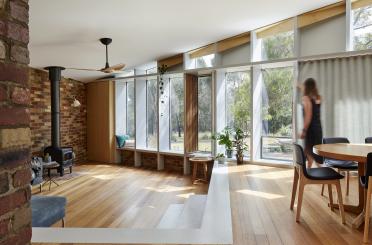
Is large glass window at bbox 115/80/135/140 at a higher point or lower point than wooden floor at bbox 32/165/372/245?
higher

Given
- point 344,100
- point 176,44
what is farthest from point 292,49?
point 176,44

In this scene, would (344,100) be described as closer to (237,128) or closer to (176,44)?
(237,128)

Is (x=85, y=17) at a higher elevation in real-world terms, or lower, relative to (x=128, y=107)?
higher

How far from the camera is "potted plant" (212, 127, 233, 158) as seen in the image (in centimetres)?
556

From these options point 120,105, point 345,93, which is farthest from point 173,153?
point 345,93

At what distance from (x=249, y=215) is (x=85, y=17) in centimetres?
329

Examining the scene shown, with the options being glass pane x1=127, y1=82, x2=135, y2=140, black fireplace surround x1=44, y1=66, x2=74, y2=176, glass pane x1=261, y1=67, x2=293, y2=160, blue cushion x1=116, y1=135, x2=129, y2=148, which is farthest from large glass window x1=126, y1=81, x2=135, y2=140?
glass pane x1=261, y1=67, x2=293, y2=160

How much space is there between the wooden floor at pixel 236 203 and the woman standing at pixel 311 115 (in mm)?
722

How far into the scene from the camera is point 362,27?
4582mm

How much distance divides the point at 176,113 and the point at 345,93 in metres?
3.59

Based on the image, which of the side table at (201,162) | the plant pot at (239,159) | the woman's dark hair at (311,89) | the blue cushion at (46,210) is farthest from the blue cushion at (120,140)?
the woman's dark hair at (311,89)

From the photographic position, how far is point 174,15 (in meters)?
4.26

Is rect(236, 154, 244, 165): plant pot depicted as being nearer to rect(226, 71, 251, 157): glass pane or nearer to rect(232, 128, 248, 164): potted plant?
rect(232, 128, 248, 164): potted plant

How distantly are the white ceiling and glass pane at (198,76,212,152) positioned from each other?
866mm
